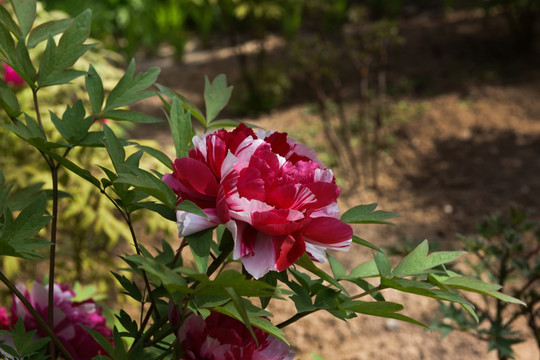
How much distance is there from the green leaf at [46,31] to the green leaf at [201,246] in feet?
1.15

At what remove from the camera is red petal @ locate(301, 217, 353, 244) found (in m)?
0.53

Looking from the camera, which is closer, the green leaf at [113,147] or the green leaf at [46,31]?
the green leaf at [113,147]

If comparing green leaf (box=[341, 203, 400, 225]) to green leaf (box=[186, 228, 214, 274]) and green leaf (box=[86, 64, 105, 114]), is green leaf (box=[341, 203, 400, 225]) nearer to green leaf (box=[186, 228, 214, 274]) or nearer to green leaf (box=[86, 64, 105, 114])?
green leaf (box=[186, 228, 214, 274])

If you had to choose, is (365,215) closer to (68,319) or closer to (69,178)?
(68,319)

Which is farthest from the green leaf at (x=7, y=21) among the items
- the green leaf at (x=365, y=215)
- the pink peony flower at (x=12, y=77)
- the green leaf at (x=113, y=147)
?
the pink peony flower at (x=12, y=77)

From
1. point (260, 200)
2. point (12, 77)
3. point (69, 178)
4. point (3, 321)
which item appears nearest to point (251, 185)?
point (260, 200)

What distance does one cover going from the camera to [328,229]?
1.75 feet

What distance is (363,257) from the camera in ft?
9.48

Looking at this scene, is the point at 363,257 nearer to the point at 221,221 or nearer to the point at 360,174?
the point at 360,174

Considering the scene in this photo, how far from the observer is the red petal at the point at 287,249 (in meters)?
0.51

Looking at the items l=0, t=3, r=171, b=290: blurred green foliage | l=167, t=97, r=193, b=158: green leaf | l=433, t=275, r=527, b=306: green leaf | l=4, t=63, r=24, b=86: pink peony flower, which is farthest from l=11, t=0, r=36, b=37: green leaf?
l=4, t=63, r=24, b=86: pink peony flower

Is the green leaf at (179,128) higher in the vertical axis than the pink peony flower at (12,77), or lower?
higher

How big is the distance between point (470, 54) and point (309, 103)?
1868 mm

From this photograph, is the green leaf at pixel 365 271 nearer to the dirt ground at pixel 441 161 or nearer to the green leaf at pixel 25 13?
the green leaf at pixel 25 13
